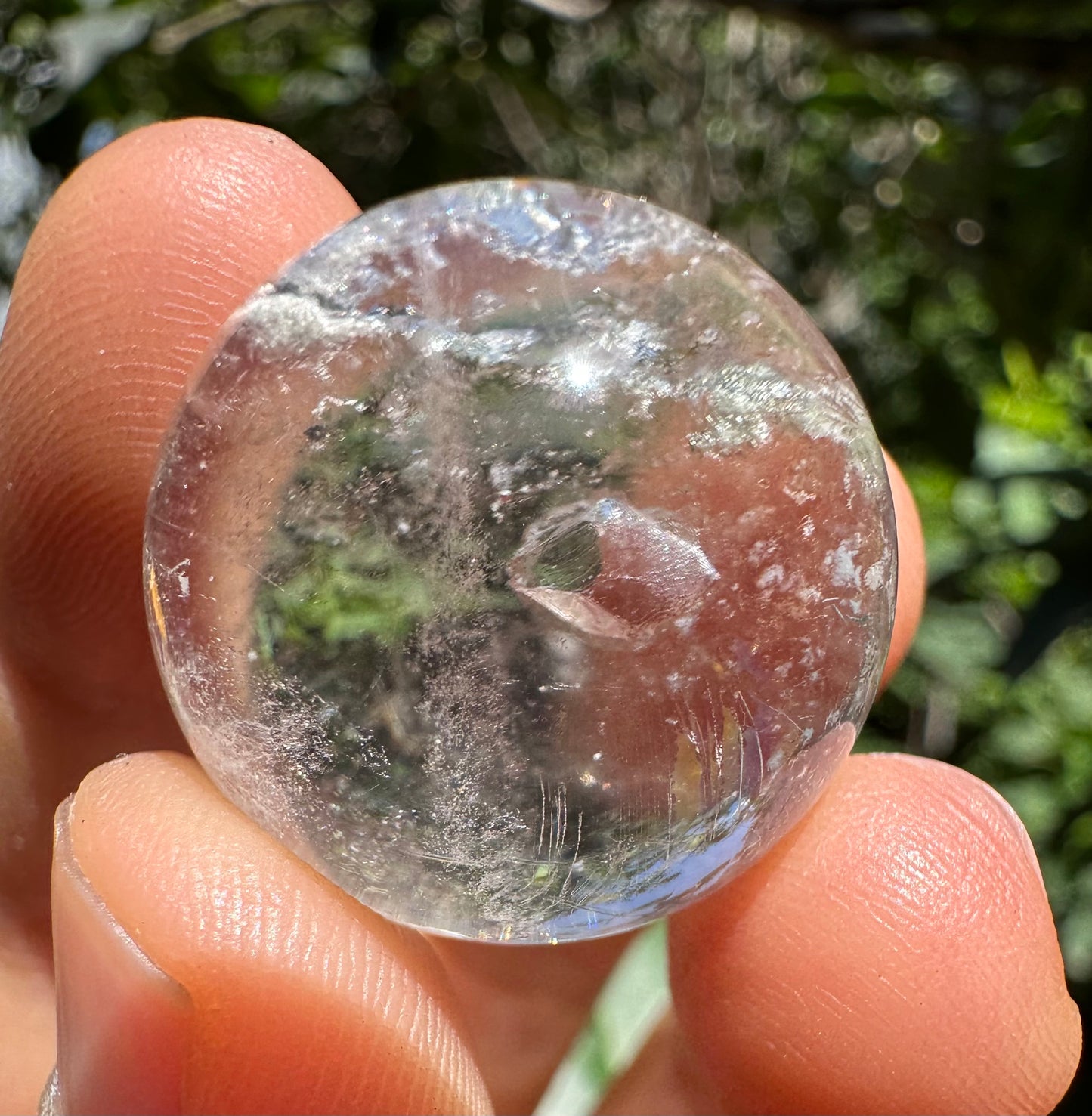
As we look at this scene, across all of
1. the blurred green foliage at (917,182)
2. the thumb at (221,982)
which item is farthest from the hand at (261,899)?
the blurred green foliage at (917,182)

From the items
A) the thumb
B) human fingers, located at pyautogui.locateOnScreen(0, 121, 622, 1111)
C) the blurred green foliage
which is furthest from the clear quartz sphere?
the blurred green foliage

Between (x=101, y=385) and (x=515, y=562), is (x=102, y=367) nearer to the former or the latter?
(x=101, y=385)

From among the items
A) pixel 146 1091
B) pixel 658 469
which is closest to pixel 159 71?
pixel 658 469

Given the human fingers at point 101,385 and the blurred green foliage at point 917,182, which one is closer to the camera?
the human fingers at point 101,385

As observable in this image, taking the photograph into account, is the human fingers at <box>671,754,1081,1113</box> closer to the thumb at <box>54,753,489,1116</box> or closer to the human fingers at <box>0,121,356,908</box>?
the thumb at <box>54,753,489,1116</box>

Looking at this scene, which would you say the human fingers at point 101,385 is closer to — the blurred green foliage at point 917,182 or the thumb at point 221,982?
the thumb at point 221,982

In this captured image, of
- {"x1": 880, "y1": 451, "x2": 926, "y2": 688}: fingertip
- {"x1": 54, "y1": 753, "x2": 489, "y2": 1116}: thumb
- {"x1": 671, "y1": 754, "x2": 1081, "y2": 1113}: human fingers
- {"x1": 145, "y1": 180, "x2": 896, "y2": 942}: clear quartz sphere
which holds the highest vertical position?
{"x1": 145, "y1": 180, "x2": 896, "y2": 942}: clear quartz sphere
